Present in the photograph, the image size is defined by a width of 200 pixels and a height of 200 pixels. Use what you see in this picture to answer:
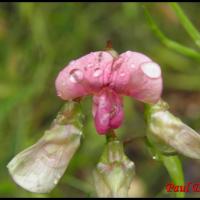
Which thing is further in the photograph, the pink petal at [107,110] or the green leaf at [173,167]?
the green leaf at [173,167]

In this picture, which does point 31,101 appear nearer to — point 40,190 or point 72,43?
point 72,43

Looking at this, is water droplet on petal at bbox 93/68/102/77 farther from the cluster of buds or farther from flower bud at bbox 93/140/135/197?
flower bud at bbox 93/140/135/197

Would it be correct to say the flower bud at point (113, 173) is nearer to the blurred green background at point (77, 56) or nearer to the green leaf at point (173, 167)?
the green leaf at point (173, 167)

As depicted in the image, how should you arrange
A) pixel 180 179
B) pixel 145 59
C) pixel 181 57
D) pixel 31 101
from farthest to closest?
pixel 181 57 → pixel 31 101 → pixel 180 179 → pixel 145 59

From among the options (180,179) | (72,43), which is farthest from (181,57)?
(180,179)

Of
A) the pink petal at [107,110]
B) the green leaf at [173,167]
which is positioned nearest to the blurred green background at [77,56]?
the green leaf at [173,167]

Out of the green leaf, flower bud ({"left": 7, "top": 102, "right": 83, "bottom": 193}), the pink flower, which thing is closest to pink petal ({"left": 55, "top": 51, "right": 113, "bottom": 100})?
the pink flower
